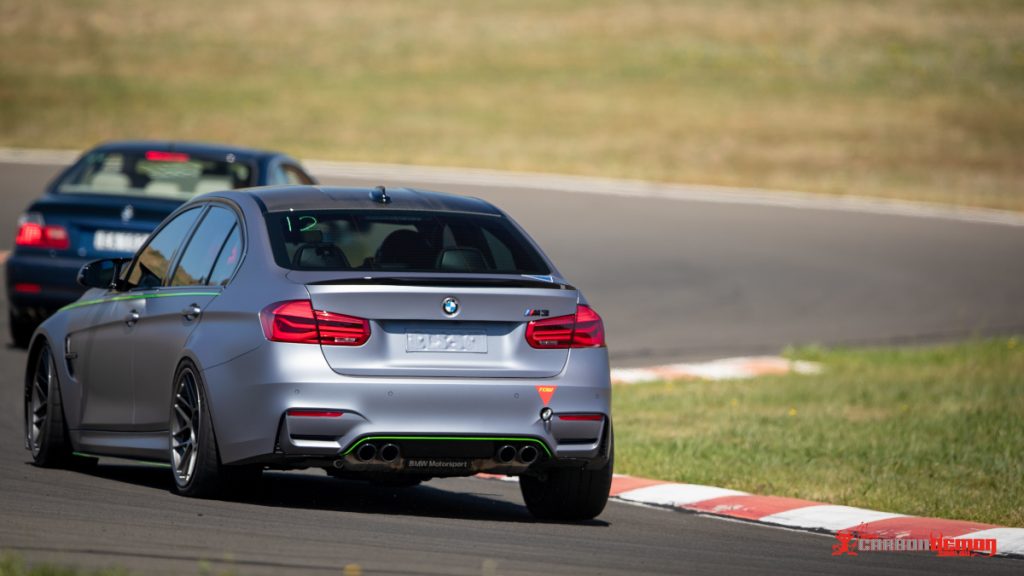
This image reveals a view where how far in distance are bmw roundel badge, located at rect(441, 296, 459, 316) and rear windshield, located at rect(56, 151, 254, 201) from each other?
7322 millimetres

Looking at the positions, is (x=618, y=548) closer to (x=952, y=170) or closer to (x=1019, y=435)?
(x=1019, y=435)

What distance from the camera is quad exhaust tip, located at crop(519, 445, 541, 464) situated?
786 cm

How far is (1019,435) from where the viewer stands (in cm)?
1243

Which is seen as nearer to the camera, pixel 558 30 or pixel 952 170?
pixel 952 170

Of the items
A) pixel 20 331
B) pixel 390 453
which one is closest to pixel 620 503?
pixel 390 453

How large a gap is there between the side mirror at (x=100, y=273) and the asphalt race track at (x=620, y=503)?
99cm

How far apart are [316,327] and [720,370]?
9394 millimetres

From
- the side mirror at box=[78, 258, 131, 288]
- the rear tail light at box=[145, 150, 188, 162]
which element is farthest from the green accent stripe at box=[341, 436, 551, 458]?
the rear tail light at box=[145, 150, 188, 162]

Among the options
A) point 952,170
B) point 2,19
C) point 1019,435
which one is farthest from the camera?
point 2,19

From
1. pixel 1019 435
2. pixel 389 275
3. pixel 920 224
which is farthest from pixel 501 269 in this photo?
pixel 920 224

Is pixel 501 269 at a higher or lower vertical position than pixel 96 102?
higher

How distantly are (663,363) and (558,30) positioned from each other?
47500mm

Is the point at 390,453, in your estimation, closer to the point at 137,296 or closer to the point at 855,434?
the point at 137,296

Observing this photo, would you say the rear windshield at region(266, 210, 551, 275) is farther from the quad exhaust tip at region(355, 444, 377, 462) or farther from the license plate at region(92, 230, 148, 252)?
the license plate at region(92, 230, 148, 252)
